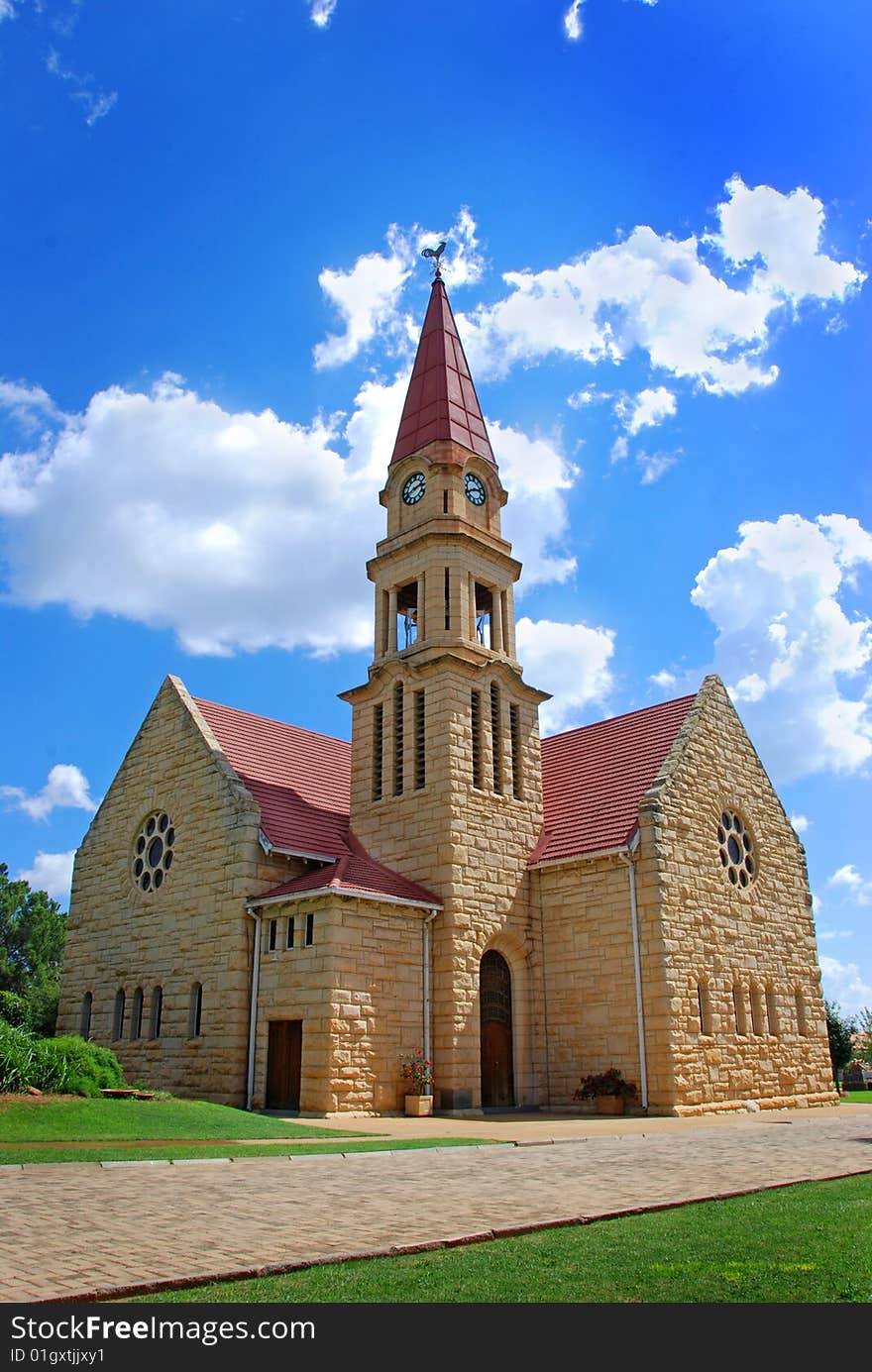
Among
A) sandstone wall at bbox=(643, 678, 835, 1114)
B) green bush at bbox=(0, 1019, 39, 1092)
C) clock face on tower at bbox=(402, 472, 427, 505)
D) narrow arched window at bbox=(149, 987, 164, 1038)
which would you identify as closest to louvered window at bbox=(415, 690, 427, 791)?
sandstone wall at bbox=(643, 678, 835, 1114)

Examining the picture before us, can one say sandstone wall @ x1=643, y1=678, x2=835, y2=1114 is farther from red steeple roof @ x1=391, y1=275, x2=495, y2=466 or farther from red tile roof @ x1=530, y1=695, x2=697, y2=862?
red steeple roof @ x1=391, y1=275, x2=495, y2=466

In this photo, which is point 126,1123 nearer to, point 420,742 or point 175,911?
point 175,911

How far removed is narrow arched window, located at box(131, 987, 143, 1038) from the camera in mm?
27078

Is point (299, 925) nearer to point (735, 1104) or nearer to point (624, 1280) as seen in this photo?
point (735, 1104)

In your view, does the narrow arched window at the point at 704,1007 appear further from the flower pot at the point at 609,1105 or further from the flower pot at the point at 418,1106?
the flower pot at the point at 418,1106

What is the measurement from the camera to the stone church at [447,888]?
76.3ft

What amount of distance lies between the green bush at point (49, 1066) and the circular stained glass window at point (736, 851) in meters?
16.4

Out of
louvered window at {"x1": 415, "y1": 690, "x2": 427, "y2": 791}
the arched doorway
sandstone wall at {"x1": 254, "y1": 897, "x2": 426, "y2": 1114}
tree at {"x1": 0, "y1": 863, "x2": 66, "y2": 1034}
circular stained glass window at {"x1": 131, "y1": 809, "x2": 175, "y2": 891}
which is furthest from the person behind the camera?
tree at {"x1": 0, "y1": 863, "x2": 66, "y2": 1034}

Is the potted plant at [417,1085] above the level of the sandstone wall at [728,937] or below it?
below

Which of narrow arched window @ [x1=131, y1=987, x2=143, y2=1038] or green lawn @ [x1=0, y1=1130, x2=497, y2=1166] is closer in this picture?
green lawn @ [x1=0, y1=1130, x2=497, y2=1166]

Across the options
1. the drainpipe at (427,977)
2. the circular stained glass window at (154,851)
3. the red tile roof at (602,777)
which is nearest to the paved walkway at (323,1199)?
the drainpipe at (427,977)

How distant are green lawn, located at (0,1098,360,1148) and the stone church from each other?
5.08 m

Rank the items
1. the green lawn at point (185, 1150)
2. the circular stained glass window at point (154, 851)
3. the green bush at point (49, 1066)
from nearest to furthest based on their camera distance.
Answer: the green lawn at point (185, 1150)
the green bush at point (49, 1066)
the circular stained glass window at point (154, 851)

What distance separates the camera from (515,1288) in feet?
18.7
